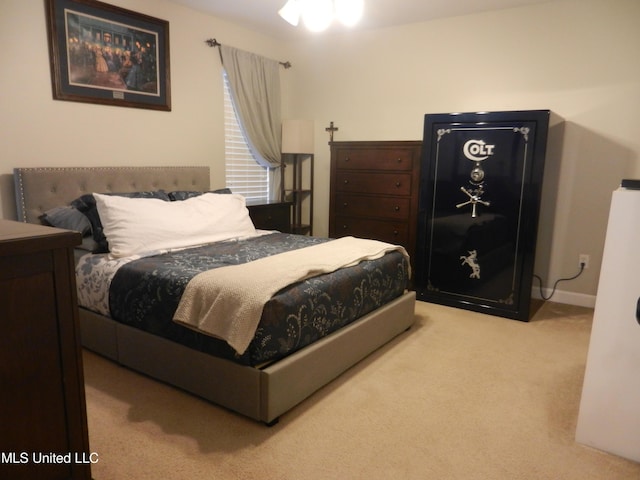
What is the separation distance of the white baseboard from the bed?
1.56 metres

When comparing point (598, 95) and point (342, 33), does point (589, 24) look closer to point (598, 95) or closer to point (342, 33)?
point (598, 95)

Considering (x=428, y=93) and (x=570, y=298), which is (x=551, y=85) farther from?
(x=570, y=298)

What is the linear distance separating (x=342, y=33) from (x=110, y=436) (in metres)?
4.24

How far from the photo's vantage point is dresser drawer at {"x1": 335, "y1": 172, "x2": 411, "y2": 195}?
13.4 feet

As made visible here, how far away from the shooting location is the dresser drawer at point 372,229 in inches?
164

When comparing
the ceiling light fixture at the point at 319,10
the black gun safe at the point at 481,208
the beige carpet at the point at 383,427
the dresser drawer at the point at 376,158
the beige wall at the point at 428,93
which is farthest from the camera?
the dresser drawer at the point at 376,158

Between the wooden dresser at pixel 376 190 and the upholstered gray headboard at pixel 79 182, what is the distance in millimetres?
1422

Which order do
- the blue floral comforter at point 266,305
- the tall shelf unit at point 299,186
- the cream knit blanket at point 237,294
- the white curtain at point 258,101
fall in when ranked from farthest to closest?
the tall shelf unit at point 299,186, the white curtain at point 258,101, the blue floral comforter at point 266,305, the cream knit blanket at point 237,294

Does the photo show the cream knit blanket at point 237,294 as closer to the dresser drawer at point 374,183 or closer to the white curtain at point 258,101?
the dresser drawer at point 374,183

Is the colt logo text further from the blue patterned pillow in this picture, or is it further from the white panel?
the blue patterned pillow

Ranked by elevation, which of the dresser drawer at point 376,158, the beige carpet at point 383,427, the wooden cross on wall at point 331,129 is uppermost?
the wooden cross on wall at point 331,129

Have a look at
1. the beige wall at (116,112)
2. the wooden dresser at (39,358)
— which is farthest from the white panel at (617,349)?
the beige wall at (116,112)

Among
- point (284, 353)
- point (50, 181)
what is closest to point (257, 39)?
point (50, 181)

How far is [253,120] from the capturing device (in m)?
4.57
